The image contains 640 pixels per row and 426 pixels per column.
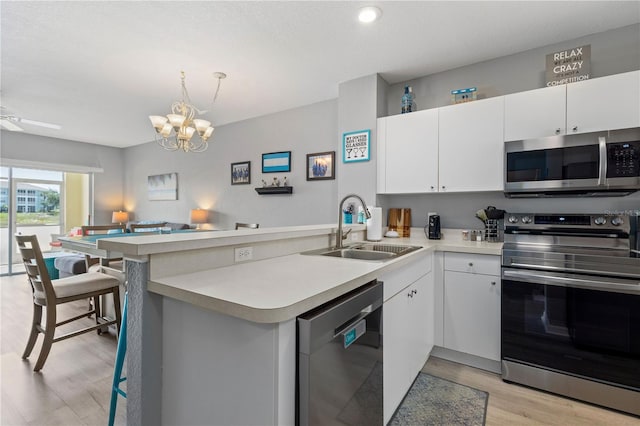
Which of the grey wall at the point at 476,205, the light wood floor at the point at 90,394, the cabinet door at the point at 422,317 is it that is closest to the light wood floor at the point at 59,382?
the light wood floor at the point at 90,394

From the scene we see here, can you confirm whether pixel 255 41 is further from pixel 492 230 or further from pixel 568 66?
pixel 492 230

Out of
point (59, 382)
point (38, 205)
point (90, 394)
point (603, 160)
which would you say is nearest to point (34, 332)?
point (59, 382)

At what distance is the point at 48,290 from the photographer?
7.21 feet

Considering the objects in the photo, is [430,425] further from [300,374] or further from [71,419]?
[71,419]

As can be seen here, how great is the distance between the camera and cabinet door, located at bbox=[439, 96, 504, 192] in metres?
2.37

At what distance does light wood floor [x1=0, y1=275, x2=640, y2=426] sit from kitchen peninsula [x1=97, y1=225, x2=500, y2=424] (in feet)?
2.96

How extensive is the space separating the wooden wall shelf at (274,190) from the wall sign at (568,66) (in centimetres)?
293

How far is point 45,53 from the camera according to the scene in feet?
8.66

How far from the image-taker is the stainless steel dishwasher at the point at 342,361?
90 centimetres

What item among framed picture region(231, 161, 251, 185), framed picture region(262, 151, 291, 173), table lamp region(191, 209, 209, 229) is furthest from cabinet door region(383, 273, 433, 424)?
table lamp region(191, 209, 209, 229)

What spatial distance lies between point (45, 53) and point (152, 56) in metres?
0.93

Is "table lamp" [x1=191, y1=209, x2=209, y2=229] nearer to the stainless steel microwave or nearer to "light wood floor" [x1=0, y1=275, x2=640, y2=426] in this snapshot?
"light wood floor" [x1=0, y1=275, x2=640, y2=426]

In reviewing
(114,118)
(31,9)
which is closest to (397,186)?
(31,9)

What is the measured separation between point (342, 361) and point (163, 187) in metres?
5.96
